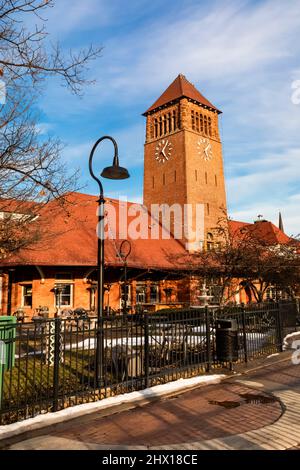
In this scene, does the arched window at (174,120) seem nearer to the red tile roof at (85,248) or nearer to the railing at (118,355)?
the red tile roof at (85,248)

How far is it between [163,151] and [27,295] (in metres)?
19.1

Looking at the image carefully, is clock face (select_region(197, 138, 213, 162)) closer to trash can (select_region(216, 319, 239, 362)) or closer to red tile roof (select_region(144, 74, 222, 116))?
red tile roof (select_region(144, 74, 222, 116))

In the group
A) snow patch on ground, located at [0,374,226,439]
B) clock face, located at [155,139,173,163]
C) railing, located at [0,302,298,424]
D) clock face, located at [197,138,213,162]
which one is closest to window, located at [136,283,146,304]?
railing, located at [0,302,298,424]

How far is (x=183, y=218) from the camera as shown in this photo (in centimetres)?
3148

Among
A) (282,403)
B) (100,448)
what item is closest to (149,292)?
(282,403)

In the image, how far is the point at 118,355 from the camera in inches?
305

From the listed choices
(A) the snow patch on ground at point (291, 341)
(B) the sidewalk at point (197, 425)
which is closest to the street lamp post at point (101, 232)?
(B) the sidewalk at point (197, 425)

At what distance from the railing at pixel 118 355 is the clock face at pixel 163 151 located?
22977mm

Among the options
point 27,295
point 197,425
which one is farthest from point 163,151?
point 197,425

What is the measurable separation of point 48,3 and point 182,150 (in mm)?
26034

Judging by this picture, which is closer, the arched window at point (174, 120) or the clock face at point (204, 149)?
the clock face at point (204, 149)

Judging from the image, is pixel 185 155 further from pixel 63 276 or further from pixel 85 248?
pixel 63 276

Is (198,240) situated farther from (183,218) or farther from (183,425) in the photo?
(183,425)

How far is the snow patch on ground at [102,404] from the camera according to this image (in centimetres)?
512
